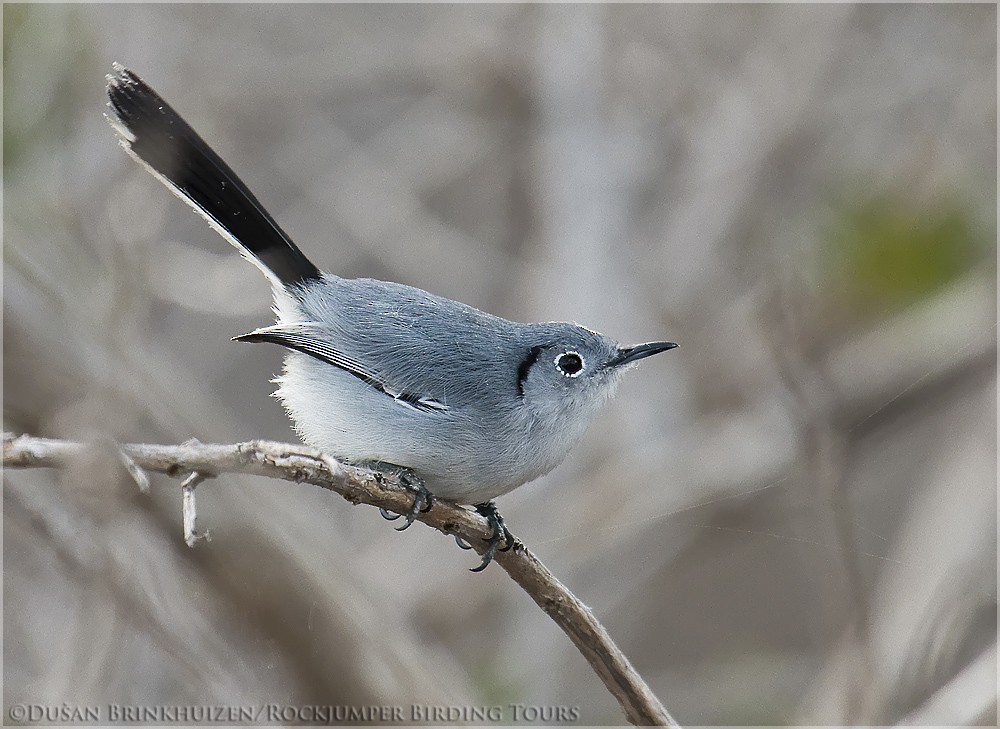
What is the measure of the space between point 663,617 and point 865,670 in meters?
1.91

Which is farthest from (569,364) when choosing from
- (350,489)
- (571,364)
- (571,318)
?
(571,318)

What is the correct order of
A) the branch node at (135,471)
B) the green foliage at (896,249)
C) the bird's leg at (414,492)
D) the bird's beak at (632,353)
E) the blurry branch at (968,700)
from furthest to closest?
the green foliage at (896,249) < the blurry branch at (968,700) < the bird's beak at (632,353) < the bird's leg at (414,492) < the branch node at (135,471)

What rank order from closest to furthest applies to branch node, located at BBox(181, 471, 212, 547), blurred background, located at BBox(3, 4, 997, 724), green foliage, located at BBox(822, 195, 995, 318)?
branch node, located at BBox(181, 471, 212, 547) → blurred background, located at BBox(3, 4, 997, 724) → green foliage, located at BBox(822, 195, 995, 318)

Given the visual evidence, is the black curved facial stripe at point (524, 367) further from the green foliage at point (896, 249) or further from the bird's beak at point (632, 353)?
the green foliage at point (896, 249)

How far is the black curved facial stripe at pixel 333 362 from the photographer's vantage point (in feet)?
5.40

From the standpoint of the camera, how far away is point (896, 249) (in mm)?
3145

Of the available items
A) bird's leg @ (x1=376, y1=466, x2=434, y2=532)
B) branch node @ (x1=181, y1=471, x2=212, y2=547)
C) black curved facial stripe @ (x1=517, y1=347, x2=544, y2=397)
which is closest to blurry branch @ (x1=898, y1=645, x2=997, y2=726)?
black curved facial stripe @ (x1=517, y1=347, x2=544, y2=397)

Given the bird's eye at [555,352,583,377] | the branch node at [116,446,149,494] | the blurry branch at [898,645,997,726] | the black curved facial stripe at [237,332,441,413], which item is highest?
the bird's eye at [555,352,583,377]

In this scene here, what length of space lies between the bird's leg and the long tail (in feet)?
1.42

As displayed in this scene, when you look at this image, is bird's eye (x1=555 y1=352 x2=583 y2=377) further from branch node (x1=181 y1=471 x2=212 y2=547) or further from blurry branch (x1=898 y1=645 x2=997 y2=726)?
blurry branch (x1=898 y1=645 x2=997 y2=726)

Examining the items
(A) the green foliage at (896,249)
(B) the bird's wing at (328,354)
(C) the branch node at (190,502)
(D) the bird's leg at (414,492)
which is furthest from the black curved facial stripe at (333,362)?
(A) the green foliage at (896,249)

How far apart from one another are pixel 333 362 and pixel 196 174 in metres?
0.43

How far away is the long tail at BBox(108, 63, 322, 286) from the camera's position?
5.00 feet

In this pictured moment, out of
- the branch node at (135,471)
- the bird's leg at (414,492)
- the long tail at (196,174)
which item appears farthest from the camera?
the bird's leg at (414,492)
